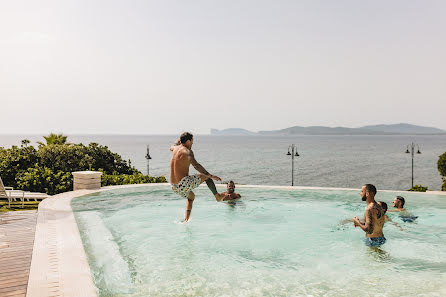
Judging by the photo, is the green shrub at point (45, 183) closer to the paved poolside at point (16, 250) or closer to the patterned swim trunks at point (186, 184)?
the paved poolside at point (16, 250)

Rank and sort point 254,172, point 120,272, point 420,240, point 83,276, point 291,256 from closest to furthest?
point 83,276 → point 120,272 → point 291,256 → point 420,240 → point 254,172

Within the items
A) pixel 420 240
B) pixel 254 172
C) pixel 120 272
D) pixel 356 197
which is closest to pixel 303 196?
pixel 356 197

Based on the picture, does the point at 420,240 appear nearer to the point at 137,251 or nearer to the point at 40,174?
the point at 137,251

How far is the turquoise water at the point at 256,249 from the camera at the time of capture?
17.9 ft

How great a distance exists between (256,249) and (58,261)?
3.83 metres

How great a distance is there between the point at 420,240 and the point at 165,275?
6359mm

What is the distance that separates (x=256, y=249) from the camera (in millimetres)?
7602

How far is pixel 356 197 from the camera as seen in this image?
13.6 metres

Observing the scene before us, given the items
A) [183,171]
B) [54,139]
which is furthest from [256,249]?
[54,139]

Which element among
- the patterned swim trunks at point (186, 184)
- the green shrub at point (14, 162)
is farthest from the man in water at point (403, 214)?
the green shrub at point (14, 162)

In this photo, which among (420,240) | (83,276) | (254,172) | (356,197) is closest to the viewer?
(83,276)

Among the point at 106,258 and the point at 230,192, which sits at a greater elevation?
the point at 230,192

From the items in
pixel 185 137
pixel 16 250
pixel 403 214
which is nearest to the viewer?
pixel 16 250

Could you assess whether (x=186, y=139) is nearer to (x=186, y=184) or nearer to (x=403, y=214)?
(x=186, y=184)
